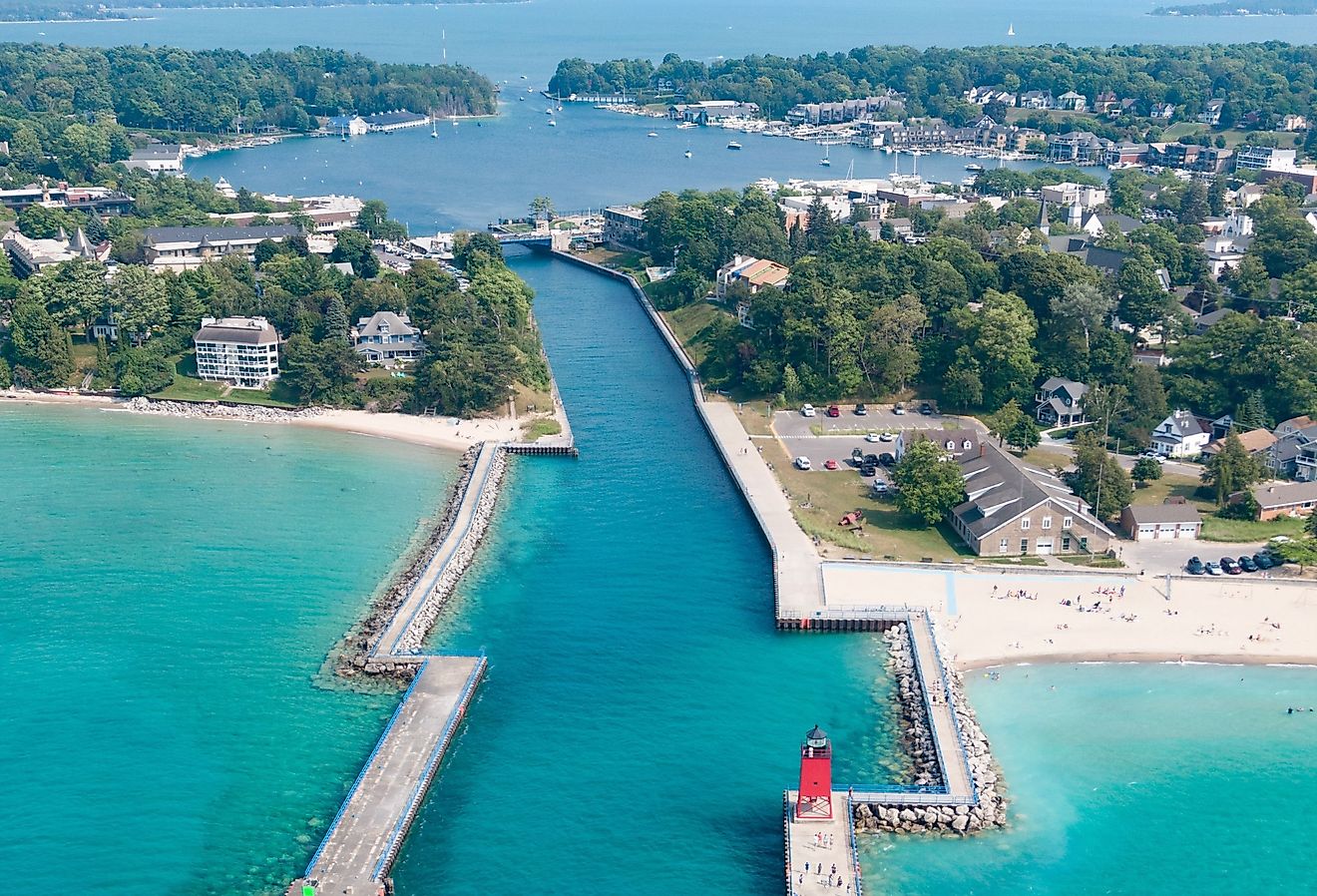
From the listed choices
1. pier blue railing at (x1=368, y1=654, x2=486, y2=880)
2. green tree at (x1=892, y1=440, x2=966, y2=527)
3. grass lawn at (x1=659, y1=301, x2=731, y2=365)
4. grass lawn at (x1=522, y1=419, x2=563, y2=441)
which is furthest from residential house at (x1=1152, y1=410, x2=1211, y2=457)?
pier blue railing at (x1=368, y1=654, x2=486, y2=880)

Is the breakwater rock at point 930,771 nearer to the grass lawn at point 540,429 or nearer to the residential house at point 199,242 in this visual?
the grass lawn at point 540,429

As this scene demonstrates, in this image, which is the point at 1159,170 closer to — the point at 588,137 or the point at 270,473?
the point at 588,137

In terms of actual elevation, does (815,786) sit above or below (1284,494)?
below

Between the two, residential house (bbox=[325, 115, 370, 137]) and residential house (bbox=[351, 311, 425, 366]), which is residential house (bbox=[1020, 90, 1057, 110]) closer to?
residential house (bbox=[325, 115, 370, 137])

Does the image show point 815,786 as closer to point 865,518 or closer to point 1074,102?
point 865,518

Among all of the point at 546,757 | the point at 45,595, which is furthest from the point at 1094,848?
the point at 45,595

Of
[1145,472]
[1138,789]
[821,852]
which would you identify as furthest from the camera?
[1145,472]

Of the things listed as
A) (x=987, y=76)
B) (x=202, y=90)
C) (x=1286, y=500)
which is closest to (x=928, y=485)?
(x=1286, y=500)
